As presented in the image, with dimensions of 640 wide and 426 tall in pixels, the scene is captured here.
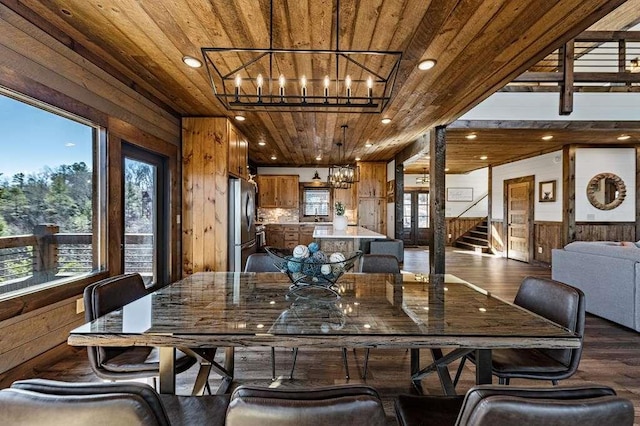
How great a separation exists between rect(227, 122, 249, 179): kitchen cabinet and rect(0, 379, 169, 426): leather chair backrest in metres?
3.75

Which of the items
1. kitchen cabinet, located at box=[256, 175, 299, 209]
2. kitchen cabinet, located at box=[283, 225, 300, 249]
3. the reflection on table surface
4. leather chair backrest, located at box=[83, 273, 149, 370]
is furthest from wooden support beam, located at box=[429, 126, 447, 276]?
kitchen cabinet, located at box=[256, 175, 299, 209]

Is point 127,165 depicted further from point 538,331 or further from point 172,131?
point 538,331

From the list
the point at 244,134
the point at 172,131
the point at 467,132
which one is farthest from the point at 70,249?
the point at 467,132

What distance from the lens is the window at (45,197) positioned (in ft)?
6.85

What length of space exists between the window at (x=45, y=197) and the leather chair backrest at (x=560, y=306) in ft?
10.7

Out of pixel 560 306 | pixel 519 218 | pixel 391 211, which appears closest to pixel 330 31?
pixel 560 306

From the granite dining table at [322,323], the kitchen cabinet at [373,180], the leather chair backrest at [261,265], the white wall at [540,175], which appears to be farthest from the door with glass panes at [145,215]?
the white wall at [540,175]

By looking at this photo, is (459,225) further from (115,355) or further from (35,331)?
(35,331)

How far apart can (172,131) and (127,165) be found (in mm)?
878

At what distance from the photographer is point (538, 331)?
124 centimetres

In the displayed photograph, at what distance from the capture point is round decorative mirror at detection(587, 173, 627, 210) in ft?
21.4

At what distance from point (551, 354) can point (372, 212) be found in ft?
21.0

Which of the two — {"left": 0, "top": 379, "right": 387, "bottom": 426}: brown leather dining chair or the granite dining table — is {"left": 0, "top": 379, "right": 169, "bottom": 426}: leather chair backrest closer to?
{"left": 0, "top": 379, "right": 387, "bottom": 426}: brown leather dining chair

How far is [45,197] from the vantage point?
7.88 ft
